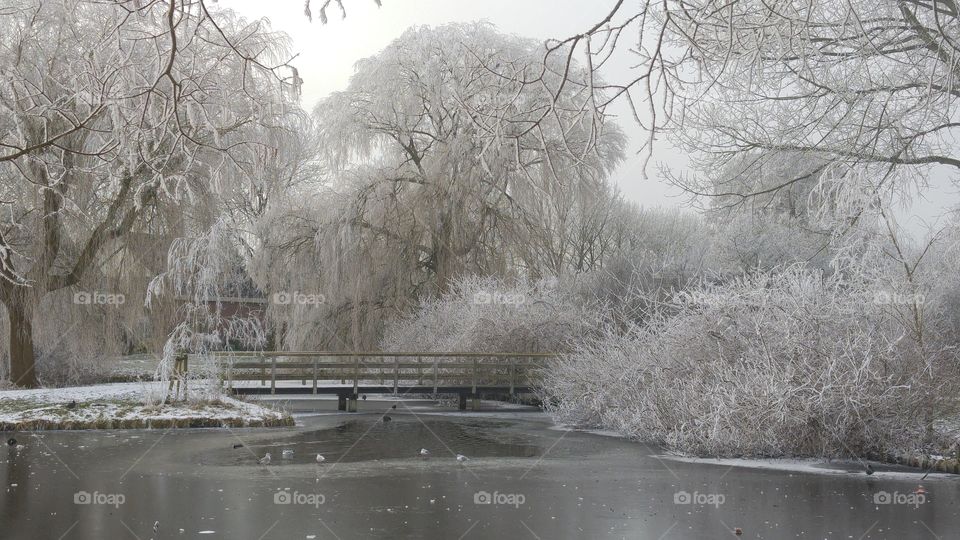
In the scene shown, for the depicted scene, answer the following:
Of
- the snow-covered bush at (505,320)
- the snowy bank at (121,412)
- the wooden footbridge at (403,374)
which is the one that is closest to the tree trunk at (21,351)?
the snowy bank at (121,412)

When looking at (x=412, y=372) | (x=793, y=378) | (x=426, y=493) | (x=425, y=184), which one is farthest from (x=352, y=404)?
(x=426, y=493)

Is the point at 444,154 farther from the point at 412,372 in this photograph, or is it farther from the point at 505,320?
the point at 412,372

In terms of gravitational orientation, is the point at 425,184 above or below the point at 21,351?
above

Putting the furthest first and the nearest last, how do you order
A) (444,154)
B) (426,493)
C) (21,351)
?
(444,154) → (21,351) → (426,493)

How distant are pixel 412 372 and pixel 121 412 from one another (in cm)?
646

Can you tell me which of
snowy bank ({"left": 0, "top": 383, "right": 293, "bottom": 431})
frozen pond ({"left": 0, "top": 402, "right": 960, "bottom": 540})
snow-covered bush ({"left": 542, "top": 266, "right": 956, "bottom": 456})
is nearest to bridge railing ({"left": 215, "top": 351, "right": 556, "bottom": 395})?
snowy bank ({"left": 0, "top": 383, "right": 293, "bottom": 431})

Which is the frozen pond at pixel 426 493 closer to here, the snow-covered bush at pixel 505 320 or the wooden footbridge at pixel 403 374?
the wooden footbridge at pixel 403 374

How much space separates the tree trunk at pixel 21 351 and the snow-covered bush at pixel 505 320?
765 centimetres

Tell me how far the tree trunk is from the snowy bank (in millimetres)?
2143

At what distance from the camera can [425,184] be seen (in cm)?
2486

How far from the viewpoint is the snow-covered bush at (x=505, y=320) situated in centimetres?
2073

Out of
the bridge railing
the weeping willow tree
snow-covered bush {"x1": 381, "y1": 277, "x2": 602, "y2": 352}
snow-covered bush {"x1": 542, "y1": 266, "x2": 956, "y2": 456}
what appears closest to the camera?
snow-covered bush {"x1": 542, "y1": 266, "x2": 956, "y2": 456}

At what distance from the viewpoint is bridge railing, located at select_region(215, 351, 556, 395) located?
1884 centimetres

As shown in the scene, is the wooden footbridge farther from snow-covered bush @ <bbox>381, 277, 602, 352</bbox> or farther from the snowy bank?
the snowy bank
